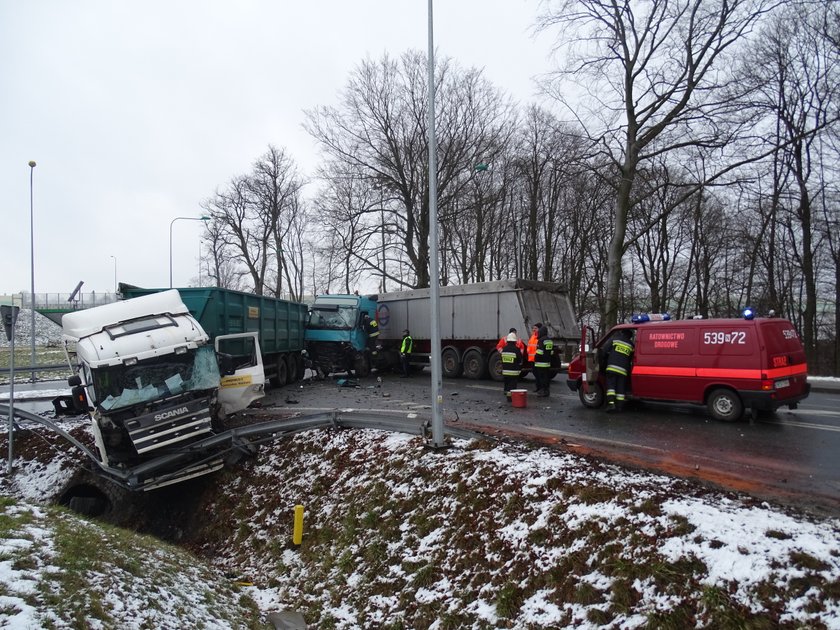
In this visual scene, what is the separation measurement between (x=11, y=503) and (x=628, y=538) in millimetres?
7097

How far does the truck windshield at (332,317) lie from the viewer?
18109mm

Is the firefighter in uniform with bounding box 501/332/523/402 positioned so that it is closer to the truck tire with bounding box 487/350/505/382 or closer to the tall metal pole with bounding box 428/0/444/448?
the truck tire with bounding box 487/350/505/382

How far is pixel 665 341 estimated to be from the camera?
9469mm

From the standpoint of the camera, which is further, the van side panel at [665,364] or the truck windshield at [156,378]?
the van side panel at [665,364]

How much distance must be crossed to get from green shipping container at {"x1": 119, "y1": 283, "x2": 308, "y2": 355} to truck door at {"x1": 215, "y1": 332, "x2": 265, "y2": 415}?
1.84 metres

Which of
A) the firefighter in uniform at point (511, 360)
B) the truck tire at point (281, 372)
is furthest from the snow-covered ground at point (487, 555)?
the truck tire at point (281, 372)

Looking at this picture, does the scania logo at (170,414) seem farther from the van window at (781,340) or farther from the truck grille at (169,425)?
the van window at (781,340)

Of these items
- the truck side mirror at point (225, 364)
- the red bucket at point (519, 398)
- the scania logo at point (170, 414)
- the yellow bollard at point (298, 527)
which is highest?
the truck side mirror at point (225, 364)

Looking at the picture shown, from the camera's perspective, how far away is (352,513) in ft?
23.6

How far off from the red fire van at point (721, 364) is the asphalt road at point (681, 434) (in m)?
0.41

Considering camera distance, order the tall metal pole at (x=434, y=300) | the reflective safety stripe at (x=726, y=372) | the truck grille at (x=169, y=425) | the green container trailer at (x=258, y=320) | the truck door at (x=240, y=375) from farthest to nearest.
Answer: the green container trailer at (x=258, y=320) → the truck door at (x=240, y=375) → the reflective safety stripe at (x=726, y=372) → the truck grille at (x=169, y=425) → the tall metal pole at (x=434, y=300)

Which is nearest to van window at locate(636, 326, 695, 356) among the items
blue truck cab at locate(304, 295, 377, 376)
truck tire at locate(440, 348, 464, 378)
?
truck tire at locate(440, 348, 464, 378)

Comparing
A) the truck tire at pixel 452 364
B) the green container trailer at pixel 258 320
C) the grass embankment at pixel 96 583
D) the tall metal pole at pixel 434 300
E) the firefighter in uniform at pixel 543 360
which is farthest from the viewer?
the truck tire at pixel 452 364

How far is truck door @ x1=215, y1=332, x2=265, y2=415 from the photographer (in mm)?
10484
